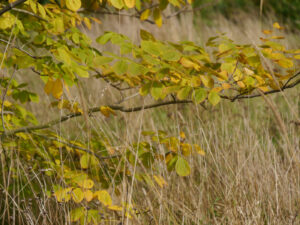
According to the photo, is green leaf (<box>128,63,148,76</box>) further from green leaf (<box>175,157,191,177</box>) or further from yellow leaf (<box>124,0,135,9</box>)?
green leaf (<box>175,157,191,177</box>)

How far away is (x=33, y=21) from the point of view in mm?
1819

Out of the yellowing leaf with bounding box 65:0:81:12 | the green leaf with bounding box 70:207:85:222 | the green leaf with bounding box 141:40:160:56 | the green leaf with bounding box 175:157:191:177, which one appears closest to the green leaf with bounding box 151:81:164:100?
the green leaf with bounding box 141:40:160:56

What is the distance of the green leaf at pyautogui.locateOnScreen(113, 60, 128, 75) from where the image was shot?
130 cm

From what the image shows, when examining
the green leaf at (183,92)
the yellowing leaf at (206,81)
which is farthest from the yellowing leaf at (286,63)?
the green leaf at (183,92)

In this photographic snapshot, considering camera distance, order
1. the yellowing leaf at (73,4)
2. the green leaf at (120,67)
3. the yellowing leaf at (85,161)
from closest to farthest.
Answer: the green leaf at (120,67)
the yellowing leaf at (73,4)
the yellowing leaf at (85,161)

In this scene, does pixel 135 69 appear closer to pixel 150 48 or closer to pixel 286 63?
pixel 150 48

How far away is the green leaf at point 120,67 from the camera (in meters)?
1.30

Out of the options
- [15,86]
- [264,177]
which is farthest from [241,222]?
[15,86]

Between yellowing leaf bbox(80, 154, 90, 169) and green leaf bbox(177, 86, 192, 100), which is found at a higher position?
green leaf bbox(177, 86, 192, 100)

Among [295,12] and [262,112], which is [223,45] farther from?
[295,12]

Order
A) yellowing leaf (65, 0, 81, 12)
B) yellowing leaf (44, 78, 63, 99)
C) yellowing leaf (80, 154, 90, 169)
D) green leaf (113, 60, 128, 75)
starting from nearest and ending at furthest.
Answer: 1. green leaf (113, 60, 128, 75)
2. yellowing leaf (65, 0, 81, 12)
3. yellowing leaf (44, 78, 63, 99)
4. yellowing leaf (80, 154, 90, 169)

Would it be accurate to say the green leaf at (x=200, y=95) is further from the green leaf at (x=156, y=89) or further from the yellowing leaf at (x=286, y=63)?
the yellowing leaf at (x=286, y=63)

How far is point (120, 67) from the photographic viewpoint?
4.31 ft

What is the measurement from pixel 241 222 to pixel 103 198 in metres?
0.81
